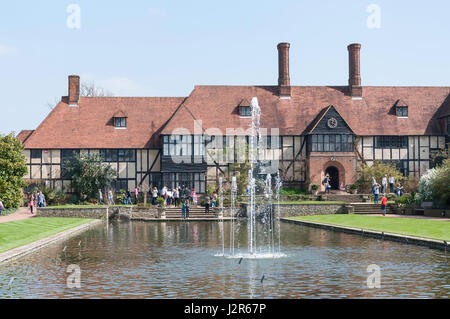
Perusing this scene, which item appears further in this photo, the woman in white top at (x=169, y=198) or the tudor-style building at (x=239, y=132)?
the tudor-style building at (x=239, y=132)

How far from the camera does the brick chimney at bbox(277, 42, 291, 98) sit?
55.1 m

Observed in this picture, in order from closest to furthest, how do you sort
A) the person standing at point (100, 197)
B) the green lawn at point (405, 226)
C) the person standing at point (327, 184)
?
the green lawn at point (405, 226), the person standing at point (100, 197), the person standing at point (327, 184)

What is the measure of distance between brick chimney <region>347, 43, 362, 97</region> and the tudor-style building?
0.09m

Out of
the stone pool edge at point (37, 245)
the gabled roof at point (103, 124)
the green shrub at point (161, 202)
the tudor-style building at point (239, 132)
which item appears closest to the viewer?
the stone pool edge at point (37, 245)

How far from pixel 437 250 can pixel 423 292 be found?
7599mm

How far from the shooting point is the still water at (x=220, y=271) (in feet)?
42.0

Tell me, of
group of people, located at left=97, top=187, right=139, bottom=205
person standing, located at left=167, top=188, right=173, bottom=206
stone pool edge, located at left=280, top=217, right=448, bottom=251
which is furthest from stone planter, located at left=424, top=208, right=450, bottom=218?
group of people, located at left=97, top=187, right=139, bottom=205

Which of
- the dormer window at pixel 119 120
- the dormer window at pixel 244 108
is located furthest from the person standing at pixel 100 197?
the dormer window at pixel 244 108

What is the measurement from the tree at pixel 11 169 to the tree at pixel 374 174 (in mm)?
26406

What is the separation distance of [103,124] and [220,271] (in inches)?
1552

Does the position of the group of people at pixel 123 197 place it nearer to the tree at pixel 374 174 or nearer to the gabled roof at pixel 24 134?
the gabled roof at pixel 24 134

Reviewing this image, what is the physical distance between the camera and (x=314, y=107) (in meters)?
54.7

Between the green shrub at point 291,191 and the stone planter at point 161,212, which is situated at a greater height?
the green shrub at point 291,191

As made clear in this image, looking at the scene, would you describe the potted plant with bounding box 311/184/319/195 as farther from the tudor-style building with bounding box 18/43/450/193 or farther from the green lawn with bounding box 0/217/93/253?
the green lawn with bounding box 0/217/93/253
